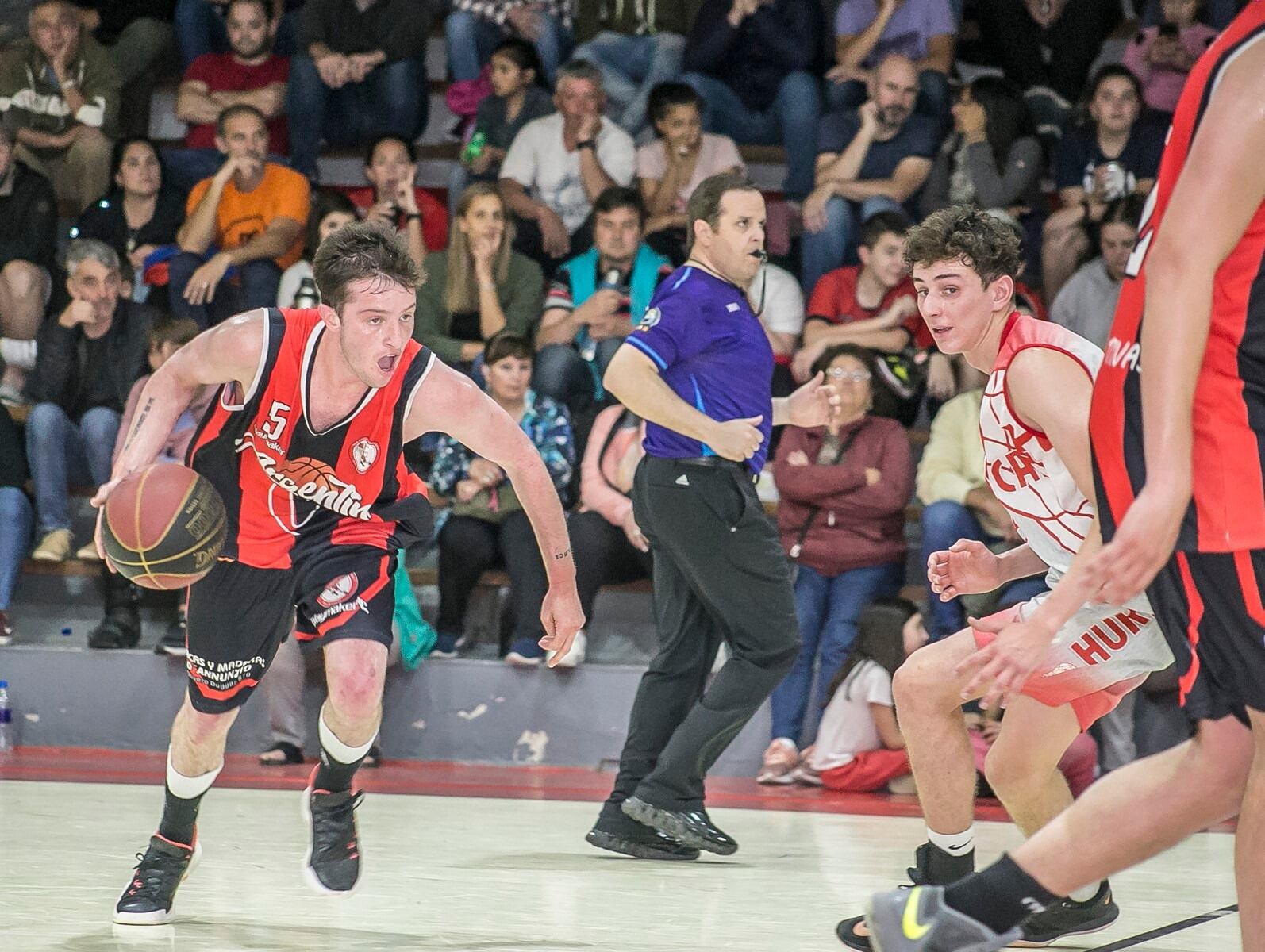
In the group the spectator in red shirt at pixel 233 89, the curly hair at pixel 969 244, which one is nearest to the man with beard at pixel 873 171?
the spectator in red shirt at pixel 233 89

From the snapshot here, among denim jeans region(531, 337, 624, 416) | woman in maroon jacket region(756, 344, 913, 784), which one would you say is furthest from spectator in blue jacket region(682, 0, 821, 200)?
woman in maroon jacket region(756, 344, 913, 784)

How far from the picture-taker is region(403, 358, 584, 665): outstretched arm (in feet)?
11.9

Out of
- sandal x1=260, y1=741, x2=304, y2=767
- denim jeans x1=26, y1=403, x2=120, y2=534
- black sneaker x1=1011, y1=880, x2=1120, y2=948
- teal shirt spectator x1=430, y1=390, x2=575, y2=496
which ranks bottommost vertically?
sandal x1=260, y1=741, x2=304, y2=767

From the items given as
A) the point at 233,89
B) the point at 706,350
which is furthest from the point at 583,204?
the point at 706,350

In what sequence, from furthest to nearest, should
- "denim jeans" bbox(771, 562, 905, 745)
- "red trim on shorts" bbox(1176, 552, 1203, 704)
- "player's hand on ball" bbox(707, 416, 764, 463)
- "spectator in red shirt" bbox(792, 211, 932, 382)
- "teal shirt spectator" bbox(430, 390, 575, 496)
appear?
1. "spectator in red shirt" bbox(792, 211, 932, 382)
2. "teal shirt spectator" bbox(430, 390, 575, 496)
3. "denim jeans" bbox(771, 562, 905, 745)
4. "player's hand on ball" bbox(707, 416, 764, 463)
5. "red trim on shorts" bbox(1176, 552, 1203, 704)

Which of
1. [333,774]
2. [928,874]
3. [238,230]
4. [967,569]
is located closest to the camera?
[967,569]

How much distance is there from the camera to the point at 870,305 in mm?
7512

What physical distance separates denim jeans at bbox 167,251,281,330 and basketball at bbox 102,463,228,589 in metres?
4.68

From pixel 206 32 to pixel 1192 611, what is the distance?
26.9 feet

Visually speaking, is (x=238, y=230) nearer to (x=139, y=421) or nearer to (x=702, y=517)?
(x=702, y=517)

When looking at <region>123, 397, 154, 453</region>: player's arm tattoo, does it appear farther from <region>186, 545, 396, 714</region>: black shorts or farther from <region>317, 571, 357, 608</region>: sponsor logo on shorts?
<region>317, 571, 357, 608</region>: sponsor logo on shorts

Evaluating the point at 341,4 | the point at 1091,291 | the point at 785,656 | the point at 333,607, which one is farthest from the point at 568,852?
the point at 341,4

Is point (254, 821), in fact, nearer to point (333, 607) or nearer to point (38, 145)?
point (333, 607)

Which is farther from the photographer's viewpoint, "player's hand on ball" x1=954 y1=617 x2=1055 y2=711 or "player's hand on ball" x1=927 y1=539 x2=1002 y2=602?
"player's hand on ball" x1=927 y1=539 x2=1002 y2=602
